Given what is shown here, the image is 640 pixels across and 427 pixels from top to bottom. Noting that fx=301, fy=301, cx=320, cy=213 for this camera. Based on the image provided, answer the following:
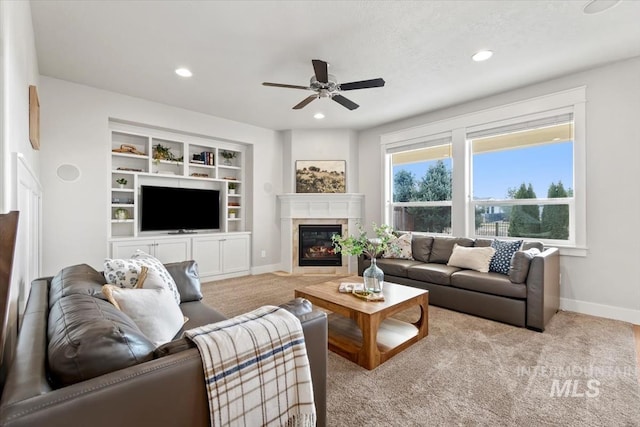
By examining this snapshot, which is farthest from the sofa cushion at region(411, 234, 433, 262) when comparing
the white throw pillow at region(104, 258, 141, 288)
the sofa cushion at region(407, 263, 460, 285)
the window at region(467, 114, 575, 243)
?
the white throw pillow at region(104, 258, 141, 288)

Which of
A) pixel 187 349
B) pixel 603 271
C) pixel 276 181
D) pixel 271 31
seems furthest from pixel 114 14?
pixel 603 271

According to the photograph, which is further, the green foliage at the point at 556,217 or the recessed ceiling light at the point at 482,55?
the green foliage at the point at 556,217

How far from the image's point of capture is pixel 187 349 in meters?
1.02

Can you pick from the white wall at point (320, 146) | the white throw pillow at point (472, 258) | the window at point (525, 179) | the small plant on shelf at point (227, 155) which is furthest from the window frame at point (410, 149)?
the small plant on shelf at point (227, 155)

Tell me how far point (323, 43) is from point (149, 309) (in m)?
2.54

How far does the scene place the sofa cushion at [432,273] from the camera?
3.51 meters

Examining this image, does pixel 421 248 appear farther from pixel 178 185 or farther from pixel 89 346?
pixel 89 346

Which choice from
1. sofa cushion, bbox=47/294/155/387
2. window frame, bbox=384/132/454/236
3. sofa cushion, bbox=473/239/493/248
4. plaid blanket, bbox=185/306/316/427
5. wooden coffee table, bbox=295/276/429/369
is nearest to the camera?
sofa cushion, bbox=47/294/155/387

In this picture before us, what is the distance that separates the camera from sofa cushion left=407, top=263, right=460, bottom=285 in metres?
3.51

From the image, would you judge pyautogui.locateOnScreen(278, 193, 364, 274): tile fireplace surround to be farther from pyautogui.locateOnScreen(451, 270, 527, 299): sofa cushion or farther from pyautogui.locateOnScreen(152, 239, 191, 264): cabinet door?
pyautogui.locateOnScreen(451, 270, 527, 299): sofa cushion

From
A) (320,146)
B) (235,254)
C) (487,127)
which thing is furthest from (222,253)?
(487,127)

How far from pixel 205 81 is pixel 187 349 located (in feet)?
11.1

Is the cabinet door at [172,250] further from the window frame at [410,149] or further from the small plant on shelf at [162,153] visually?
the window frame at [410,149]

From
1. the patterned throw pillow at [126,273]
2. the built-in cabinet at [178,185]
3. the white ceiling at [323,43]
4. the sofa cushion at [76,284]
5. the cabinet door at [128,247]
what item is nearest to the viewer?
the sofa cushion at [76,284]
